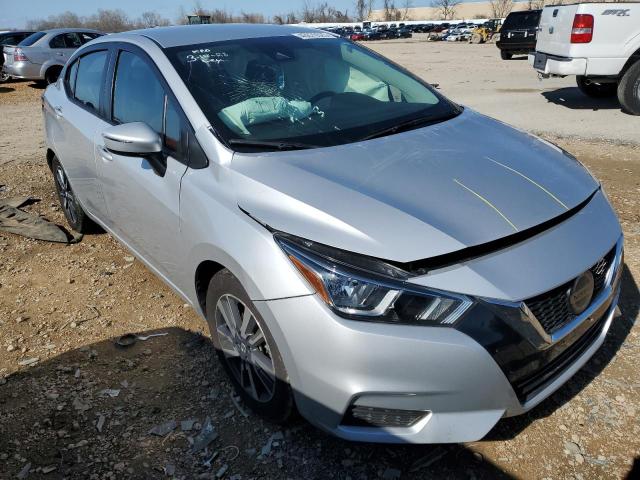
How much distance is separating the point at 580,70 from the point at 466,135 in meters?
6.75

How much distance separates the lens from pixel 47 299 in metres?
3.67

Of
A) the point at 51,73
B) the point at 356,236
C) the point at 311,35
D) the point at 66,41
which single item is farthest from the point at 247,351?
the point at 66,41

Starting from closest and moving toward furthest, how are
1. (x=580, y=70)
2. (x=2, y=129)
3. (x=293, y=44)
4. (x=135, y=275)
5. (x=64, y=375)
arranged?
(x=64, y=375) < (x=293, y=44) < (x=135, y=275) < (x=580, y=70) < (x=2, y=129)

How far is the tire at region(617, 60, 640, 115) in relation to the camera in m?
8.02

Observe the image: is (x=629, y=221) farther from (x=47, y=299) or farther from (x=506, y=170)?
(x=47, y=299)

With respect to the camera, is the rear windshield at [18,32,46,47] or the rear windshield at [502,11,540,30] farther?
the rear windshield at [502,11,540,30]

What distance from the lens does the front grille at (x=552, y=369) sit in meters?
1.90

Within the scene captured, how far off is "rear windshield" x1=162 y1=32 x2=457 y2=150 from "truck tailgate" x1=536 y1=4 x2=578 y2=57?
243 inches

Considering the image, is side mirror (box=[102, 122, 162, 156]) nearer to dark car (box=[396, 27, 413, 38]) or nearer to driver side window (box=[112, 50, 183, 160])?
driver side window (box=[112, 50, 183, 160])

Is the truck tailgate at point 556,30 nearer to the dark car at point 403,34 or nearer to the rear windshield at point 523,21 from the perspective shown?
the rear windshield at point 523,21

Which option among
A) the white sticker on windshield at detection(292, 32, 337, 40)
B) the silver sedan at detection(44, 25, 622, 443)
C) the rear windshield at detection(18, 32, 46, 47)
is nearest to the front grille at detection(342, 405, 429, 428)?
the silver sedan at detection(44, 25, 622, 443)

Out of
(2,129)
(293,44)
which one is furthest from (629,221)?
(2,129)

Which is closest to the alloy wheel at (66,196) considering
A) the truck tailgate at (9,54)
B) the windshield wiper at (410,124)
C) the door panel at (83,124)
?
the door panel at (83,124)

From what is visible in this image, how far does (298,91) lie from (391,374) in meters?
1.70
